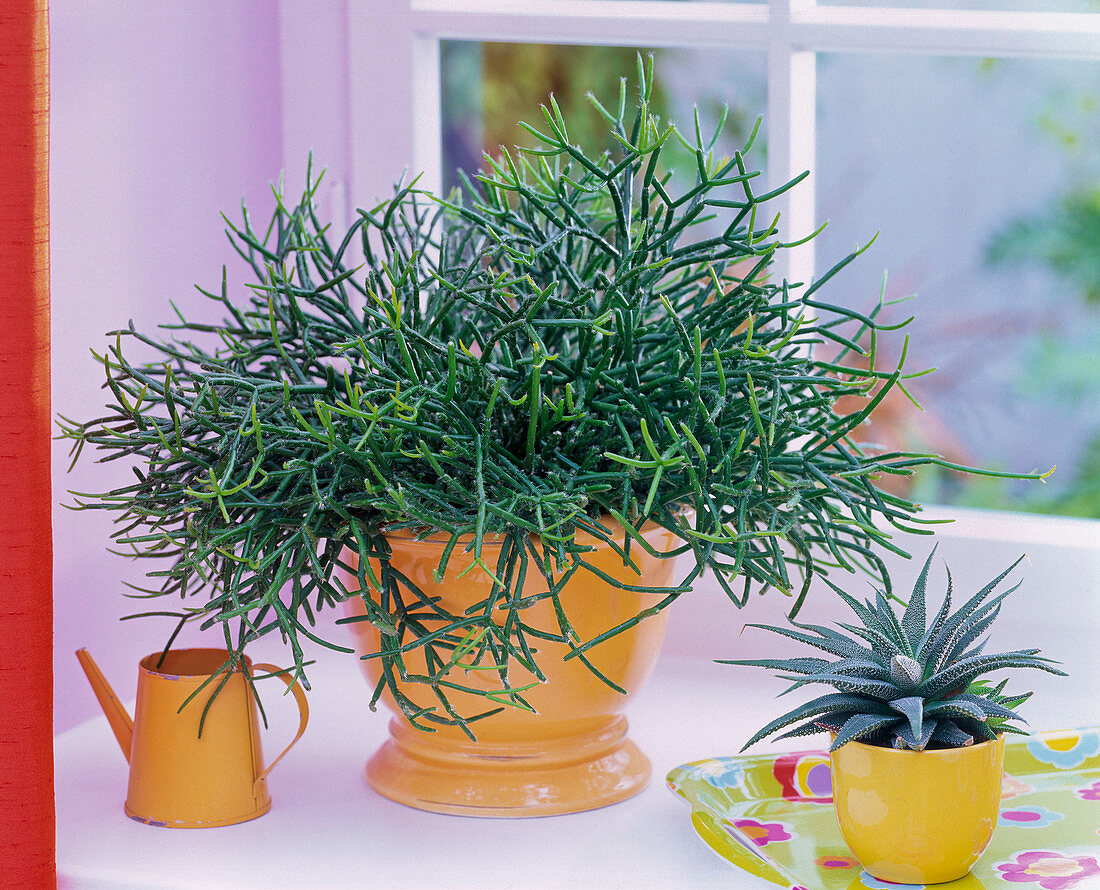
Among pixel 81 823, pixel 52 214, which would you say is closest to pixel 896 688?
pixel 81 823

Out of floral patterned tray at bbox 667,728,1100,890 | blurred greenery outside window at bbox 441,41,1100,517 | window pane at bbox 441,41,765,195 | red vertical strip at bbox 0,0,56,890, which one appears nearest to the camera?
red vertical strip at bbox 0,0,56,890

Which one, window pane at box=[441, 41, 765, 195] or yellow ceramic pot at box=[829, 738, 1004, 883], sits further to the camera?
window pane at box=[441, 41, 765, 195]

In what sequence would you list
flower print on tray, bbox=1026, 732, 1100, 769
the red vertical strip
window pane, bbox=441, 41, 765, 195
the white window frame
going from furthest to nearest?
1. window pane, bbox=441, 41, 765, 195
2. the white window frame
3. flower print on tray, bbox=1026, 732, 1100, 769
4. the red vertical strip

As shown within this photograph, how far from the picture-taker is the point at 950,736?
624 mm

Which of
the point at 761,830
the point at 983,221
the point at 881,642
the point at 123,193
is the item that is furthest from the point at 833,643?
the point at 983,221

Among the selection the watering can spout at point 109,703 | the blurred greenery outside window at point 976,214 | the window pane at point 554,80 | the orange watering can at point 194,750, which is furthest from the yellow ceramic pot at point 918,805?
the window pane at point 554,80

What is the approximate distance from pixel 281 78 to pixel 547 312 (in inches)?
19.1

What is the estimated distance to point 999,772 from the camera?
25.2 inches

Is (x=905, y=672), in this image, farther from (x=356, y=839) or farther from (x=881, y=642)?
(x=356, y=839)

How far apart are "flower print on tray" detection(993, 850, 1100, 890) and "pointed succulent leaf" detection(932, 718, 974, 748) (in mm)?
98

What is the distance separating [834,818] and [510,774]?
0.20 m

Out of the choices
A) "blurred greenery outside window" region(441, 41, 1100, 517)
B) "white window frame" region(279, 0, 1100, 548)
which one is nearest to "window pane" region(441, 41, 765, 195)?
"blurred greenery outside window" region(441, 41, 1100, 517)

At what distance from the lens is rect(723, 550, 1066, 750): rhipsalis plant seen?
62cm

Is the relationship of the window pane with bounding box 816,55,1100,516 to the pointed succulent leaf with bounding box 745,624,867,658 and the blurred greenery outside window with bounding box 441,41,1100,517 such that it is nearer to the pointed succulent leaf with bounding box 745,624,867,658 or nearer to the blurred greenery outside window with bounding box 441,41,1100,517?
the blurred greenery outside window with bounding box 441,41,1100,517
